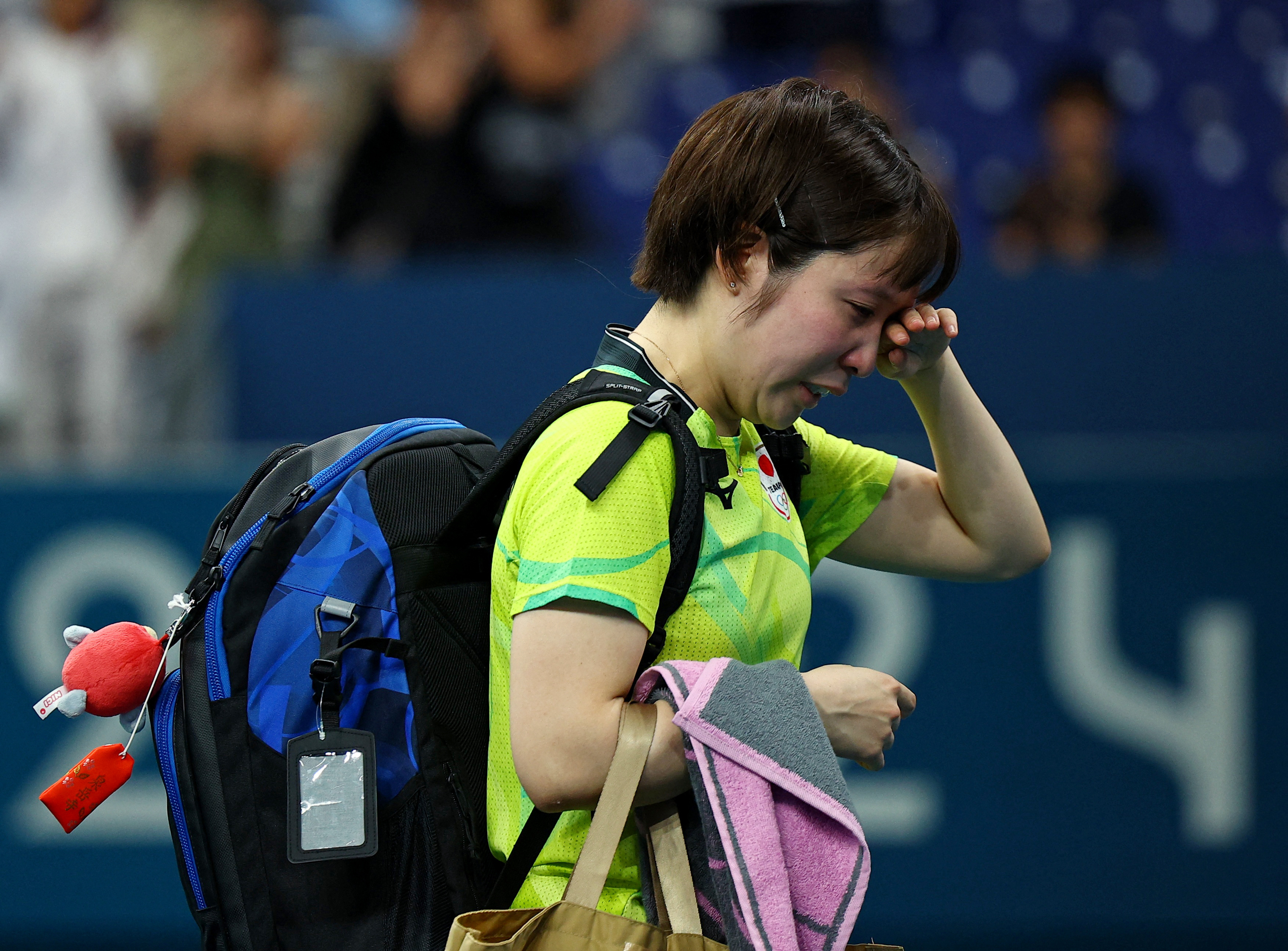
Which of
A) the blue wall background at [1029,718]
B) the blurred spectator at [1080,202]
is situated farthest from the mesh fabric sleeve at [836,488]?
the blurred spectator at [1080,202]

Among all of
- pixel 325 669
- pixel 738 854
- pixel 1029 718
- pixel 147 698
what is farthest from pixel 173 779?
pixel 1029 718

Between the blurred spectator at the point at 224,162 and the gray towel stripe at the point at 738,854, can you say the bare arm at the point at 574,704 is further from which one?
the blurred spectator at the point at 224,162

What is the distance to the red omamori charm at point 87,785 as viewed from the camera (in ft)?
4.48

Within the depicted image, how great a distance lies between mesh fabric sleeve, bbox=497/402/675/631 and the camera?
1116 millimetres

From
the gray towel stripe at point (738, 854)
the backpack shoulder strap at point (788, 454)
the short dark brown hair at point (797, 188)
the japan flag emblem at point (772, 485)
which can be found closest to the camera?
the gray towel stripe at point (738, 854)

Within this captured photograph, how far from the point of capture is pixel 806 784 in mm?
1131

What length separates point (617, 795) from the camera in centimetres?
113

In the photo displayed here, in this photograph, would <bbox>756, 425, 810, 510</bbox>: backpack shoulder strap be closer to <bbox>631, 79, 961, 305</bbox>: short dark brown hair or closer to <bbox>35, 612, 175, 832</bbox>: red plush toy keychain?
<bbox>631, 79, 961, 305</bbox>: short dark brown hair

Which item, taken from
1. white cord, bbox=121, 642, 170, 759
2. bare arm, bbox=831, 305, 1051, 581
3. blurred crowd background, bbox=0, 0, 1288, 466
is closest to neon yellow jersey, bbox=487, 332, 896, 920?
bare arm, bbox=831, 305, 1051, 581

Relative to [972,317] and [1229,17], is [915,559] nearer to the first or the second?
[972,317]

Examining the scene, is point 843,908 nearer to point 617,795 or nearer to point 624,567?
point 617,795

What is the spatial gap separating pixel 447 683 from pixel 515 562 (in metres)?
0.16

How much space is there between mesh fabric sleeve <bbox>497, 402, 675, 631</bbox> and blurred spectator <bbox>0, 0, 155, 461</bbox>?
3572 mm

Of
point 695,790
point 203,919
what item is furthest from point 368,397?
point 695,790
